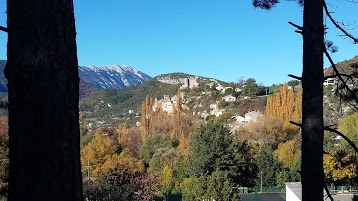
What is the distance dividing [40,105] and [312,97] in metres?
2.41

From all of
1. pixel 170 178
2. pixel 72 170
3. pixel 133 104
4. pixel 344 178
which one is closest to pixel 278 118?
pixel 170 178

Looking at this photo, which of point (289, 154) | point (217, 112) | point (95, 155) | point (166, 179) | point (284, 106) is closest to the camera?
point (166, 179)

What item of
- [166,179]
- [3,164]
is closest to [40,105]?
[3,164]

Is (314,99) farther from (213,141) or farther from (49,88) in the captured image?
(213,141)

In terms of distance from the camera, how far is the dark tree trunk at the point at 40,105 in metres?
1.09

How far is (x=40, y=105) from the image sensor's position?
111 centimetres

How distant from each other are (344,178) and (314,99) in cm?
202

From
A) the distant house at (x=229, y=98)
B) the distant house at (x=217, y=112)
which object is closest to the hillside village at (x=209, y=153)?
the distant house at (x=217, y=112)

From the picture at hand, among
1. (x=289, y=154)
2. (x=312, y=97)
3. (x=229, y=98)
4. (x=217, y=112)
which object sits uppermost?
(x=229, y=98)

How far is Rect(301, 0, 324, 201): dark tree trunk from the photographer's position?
3.07m

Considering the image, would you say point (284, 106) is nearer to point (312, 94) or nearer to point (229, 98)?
point (229, 98)

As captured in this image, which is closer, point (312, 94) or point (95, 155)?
point (312, 94)

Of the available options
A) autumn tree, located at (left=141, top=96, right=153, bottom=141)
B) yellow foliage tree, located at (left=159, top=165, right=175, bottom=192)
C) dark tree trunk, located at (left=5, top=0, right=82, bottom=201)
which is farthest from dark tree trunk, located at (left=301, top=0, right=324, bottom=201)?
autumn tree, located at (left=141, top=96, right=153, bottom=141)

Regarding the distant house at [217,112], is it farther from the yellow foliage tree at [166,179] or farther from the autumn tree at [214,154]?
the autumn tree at [214,154]
